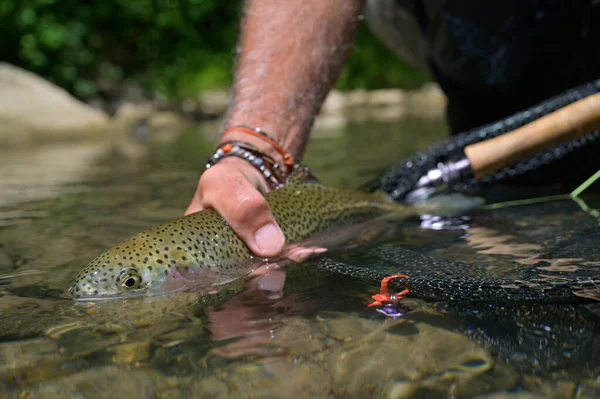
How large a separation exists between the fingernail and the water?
5.3 inches

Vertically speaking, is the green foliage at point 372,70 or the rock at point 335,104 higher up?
the green foliage at point 372,70

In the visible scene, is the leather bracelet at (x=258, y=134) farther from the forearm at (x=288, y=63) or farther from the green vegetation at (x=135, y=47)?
the green vegetation at (x=135, y=47)

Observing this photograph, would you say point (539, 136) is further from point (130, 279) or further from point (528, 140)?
point (130, 279)

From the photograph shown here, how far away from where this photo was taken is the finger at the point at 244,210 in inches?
80.8

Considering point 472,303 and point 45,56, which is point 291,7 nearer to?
point 472,303

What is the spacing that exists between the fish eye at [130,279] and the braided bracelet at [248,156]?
587 mm

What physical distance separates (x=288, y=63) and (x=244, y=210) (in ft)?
2.82

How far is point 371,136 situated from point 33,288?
6006mm

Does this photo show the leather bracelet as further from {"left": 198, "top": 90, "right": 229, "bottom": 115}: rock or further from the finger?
{"left": 198, "top": 90, "right": 229, "bottom": 115}: rock

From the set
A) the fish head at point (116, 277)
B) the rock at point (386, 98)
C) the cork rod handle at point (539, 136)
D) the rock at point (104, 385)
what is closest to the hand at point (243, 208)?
the fish head at point (116, 277)

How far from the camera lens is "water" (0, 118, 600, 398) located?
120cm

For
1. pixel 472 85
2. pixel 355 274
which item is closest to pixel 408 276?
pixel 355 274

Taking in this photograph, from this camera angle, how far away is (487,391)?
114cm

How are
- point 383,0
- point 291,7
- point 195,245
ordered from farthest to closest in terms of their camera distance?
point 383,0, point 291,7, point 195,245
